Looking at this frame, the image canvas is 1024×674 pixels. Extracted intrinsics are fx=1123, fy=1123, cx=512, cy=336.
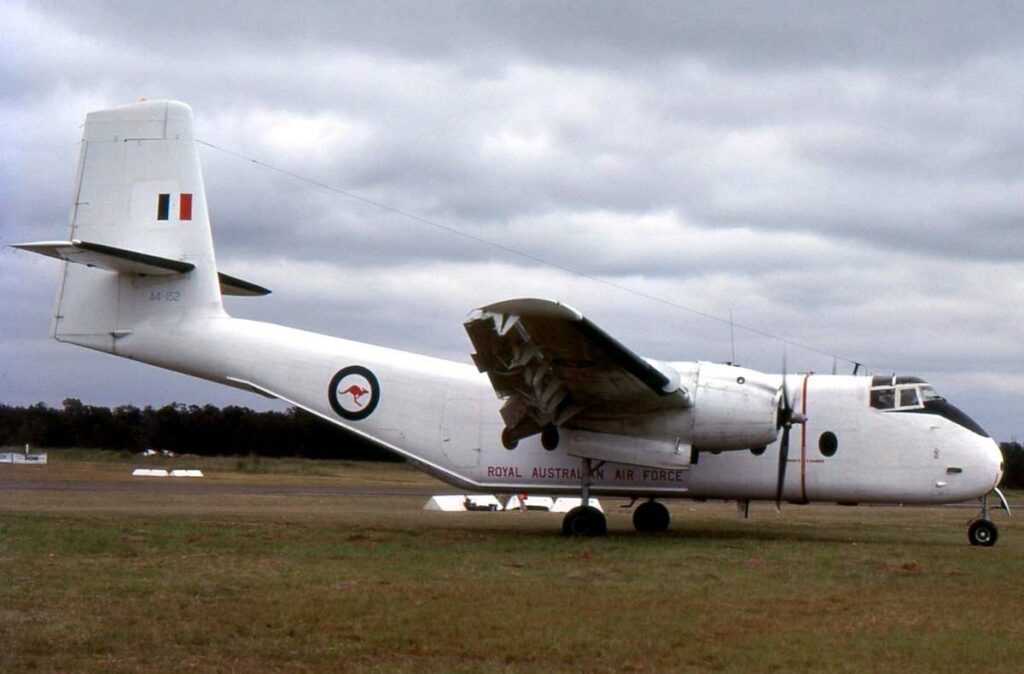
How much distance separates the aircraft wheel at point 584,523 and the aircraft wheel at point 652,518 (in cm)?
206

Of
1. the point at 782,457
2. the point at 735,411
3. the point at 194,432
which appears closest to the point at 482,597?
the point at 735,411

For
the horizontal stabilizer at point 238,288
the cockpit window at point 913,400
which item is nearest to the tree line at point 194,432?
the horizontal stabilizer at point 238,288

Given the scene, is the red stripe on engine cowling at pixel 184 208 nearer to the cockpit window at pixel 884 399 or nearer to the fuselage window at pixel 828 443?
the fuselage window at pixel 828 443

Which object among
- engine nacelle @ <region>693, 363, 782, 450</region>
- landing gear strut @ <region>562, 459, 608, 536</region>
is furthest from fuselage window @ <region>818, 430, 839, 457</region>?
landing gear strut @ <region>562, 459, 608, 536</region>

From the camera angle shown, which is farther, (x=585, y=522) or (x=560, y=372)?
(x=585, y=522)

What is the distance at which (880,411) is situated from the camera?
59.9 ft

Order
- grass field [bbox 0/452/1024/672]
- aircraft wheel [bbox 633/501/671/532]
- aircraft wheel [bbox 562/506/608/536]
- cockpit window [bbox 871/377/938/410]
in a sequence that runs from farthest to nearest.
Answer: aircraft wheel [bbox 633/501/671/532] < cockpit window [bbox 871/377/938/410] < aircraft wheel [bbox 562/506/608/536] < grass field [bbox 0/452/1024/672]

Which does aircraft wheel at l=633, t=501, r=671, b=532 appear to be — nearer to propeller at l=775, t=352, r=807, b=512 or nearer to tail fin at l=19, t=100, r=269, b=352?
propeller at l=775, t=352, r=807, b=512

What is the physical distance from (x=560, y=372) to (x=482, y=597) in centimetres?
661

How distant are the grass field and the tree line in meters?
38.4

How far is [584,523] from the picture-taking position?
18.0 meters

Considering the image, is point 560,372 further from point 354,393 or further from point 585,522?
point 354,393

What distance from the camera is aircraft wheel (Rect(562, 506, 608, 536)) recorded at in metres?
17.9

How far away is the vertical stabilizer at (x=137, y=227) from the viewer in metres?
19.8
